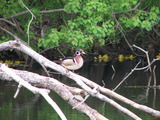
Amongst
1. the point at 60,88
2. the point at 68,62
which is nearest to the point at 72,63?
the point at 68,62

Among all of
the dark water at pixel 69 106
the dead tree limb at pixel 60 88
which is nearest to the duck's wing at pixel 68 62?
the dark water at pixel 69 106

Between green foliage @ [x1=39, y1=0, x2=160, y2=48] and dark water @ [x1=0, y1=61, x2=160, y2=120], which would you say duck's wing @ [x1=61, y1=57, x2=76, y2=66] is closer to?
dark water @ [x1=0, y1=61, x2=160, y2=120]

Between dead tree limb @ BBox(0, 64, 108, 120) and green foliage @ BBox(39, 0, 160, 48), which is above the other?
green foliage @ BBox(39, 0, 160, 48)

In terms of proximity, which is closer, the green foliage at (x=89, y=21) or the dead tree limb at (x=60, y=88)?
the dead tree limb at (x=60, y=88)

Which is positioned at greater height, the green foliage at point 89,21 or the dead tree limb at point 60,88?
the green foliage at point 89,21

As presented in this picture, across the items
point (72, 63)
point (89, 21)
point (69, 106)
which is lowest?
point (69, 106)

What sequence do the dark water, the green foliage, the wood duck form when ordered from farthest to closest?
1. the green foliage
2. the dark water
3. the wood duck

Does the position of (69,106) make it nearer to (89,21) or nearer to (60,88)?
(89,21)

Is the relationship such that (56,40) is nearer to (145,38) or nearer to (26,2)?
(26,2)

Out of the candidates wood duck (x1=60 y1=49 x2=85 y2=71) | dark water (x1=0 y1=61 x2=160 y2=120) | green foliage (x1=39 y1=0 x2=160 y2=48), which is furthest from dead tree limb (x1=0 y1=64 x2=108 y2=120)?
green foliage (x1=39 y1=0 x2=160 y2=48)

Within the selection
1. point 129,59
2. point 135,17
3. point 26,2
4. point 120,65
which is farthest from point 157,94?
point 129,59

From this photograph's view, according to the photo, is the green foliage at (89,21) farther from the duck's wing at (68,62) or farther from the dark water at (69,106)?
the duck's wing at (68,62)

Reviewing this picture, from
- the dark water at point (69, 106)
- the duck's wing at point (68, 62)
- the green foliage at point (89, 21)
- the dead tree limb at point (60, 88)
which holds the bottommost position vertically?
the dark water at point (69, 106)

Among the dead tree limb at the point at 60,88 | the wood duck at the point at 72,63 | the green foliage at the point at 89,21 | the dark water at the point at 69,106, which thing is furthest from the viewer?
the green foliage at the point at 89,21
